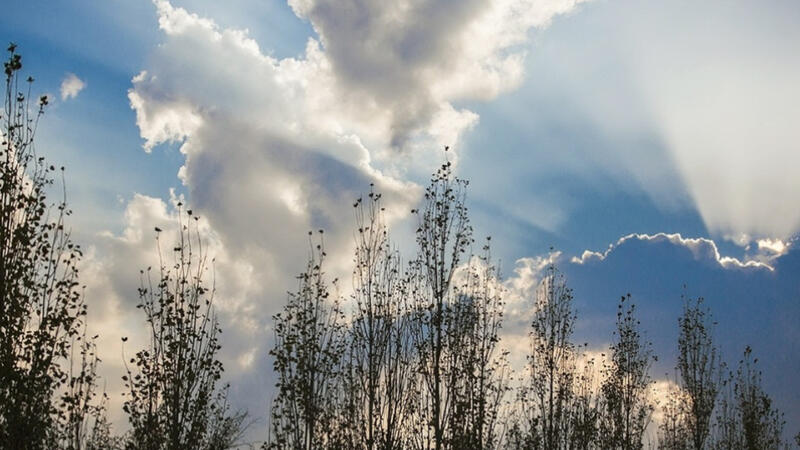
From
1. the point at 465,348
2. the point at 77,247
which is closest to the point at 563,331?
the point at 465,348

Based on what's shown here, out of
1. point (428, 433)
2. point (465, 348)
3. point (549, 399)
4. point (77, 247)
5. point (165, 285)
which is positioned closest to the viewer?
point (77, 247)

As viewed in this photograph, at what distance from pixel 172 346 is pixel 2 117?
6289 mm

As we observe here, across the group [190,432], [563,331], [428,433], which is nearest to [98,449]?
[190,432]

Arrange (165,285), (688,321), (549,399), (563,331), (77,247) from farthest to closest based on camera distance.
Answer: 1. (688,321)
2. (563,331)
3. (549,399)
4. (165,285)
5. (77,247)

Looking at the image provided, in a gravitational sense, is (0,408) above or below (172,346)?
below

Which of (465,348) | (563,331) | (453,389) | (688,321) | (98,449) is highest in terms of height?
(688,321)

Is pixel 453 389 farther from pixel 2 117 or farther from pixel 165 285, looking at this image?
pixel 2 117

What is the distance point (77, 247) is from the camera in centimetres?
1568

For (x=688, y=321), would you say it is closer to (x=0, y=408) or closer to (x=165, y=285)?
(x=165, y=285)

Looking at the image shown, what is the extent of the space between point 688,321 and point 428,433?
2013 centimetres

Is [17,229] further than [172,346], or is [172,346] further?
[172,346]

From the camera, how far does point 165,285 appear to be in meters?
17.0

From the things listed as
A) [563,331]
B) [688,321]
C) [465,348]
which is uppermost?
[688,321]

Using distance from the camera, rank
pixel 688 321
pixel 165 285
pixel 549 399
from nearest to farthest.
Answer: pixel 165 285
pixel 549 399
pixel 688 321
